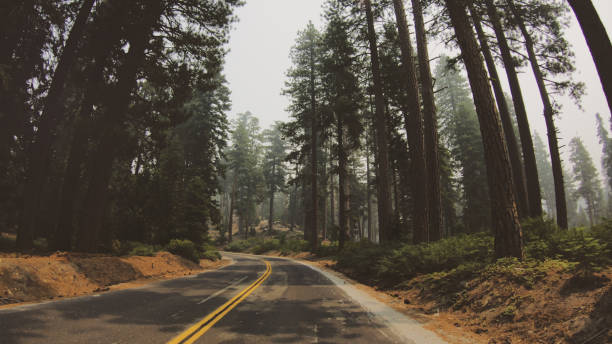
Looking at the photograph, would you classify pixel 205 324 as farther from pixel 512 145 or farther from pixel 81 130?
pixel 512 145

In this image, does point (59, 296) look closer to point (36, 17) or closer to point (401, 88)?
point (36, 17)

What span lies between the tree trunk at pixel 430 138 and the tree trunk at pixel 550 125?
18.6 ft

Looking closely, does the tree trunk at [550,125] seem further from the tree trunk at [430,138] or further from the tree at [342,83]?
the tree at [342,83]

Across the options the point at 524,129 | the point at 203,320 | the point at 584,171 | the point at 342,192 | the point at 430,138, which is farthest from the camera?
the point at 584,171

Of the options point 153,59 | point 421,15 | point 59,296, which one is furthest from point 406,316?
point 153,59

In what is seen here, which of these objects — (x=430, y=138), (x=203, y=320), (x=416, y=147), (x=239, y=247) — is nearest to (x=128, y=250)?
(x=203, y=320)

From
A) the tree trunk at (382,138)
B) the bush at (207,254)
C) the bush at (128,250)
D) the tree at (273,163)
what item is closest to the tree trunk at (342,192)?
the tree trunk at (382,138)

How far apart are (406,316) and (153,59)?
1315 centimetres

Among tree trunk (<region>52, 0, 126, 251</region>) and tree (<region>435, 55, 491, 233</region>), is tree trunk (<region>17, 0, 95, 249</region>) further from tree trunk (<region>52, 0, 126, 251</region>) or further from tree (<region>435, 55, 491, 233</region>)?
tree (<region>435, 55, 491, 233</region>)

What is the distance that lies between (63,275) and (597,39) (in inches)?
507

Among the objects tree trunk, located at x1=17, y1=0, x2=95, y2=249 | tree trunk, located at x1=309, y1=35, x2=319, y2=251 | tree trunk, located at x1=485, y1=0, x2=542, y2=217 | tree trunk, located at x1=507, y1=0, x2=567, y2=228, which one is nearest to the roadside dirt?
tree trunk, located at x1=485, y1=0, x2=542, y2=217

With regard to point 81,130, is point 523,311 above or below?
below

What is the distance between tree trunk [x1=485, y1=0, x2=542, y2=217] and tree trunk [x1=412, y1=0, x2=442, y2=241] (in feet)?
10.0

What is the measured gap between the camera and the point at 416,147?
11.8 meters
